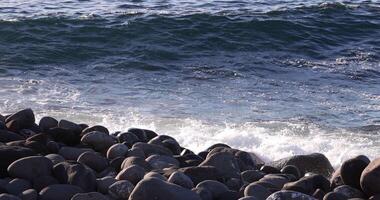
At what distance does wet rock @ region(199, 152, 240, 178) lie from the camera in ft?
16.5

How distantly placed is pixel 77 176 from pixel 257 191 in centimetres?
116

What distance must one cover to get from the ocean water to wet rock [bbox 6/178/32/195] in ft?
9.65

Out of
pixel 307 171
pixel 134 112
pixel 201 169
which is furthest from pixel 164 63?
pixel 201 169

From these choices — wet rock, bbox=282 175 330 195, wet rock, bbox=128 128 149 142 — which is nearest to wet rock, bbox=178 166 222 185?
wet rock, bbox=282 175 330 195

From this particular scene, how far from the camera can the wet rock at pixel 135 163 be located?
4.95 meters

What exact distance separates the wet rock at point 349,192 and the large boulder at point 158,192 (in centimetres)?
110

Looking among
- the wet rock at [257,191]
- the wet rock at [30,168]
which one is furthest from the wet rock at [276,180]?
the wet rock at [30,168]

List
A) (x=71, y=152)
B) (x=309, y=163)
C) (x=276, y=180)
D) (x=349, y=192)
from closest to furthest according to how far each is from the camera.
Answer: (x=349, y=192), (x=276, y=180), (x=71, y=152), (x=309, y=163)

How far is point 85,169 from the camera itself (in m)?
4.60

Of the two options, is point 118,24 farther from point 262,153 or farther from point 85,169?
point 85,169

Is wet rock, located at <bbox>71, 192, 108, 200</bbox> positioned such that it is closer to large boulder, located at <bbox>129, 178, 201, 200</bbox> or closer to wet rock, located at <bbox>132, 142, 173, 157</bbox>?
large boulder, located at <bbox>129, 178, 201, 200</bbox>

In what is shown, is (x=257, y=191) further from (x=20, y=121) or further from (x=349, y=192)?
(x=20, y=121)

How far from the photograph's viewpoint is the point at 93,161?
5.06 m

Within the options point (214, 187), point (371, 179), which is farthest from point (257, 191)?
point (371, 179)
